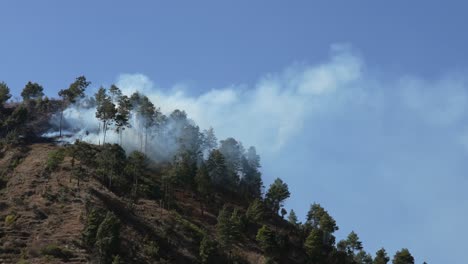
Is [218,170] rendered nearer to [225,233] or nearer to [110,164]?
[110,164]

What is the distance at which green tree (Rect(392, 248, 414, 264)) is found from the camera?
12588 cm

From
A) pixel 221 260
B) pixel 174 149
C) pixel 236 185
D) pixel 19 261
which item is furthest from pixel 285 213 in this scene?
pixel 19 261

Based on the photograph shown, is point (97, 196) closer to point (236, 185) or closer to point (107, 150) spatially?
point (107, 150)

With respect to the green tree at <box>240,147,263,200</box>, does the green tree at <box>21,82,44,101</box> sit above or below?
above

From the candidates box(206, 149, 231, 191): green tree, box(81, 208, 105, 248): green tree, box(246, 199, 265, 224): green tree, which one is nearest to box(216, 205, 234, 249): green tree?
box(246, 199, 265, 224): green tree

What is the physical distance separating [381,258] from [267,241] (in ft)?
91.7

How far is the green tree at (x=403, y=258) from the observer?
126 meters

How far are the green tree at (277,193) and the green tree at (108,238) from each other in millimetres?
62202

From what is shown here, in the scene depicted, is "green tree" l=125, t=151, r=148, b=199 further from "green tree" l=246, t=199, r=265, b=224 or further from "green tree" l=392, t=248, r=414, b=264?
"green tree" l=392, t=248, r=414, b=264

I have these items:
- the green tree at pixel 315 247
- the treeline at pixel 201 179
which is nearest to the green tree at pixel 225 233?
the treeline at pixel 201 179

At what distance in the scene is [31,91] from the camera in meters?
171

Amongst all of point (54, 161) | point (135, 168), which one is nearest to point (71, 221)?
point (54, 161)

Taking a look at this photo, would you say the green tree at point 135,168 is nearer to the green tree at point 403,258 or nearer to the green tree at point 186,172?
the green tree at point 186,172

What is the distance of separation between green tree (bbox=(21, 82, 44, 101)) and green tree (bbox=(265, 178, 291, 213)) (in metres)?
75.1
